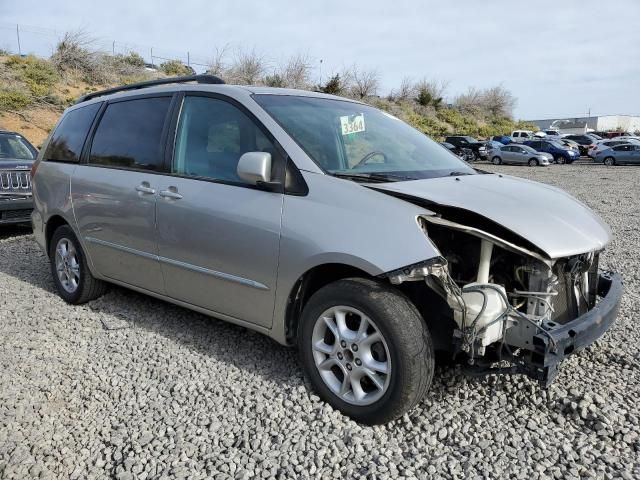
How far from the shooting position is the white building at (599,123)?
277ft

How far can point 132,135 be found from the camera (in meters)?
4.18

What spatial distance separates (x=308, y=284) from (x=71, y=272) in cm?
281

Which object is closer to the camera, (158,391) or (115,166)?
(158,391)

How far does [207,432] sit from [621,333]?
3095mm

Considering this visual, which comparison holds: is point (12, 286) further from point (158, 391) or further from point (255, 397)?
point (255, 397)

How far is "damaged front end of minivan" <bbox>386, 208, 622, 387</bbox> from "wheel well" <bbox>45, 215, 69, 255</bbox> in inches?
142

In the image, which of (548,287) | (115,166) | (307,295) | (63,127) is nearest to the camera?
(548,287)

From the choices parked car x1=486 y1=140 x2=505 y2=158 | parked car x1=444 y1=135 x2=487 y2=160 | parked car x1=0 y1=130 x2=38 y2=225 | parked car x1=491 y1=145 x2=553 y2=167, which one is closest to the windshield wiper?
parked car x1=0 y1=130 x2=38 y2=225

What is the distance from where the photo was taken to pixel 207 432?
2.79m

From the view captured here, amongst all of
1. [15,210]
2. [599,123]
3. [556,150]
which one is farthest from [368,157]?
[599,123]

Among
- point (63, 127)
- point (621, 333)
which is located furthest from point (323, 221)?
point (63, 127)

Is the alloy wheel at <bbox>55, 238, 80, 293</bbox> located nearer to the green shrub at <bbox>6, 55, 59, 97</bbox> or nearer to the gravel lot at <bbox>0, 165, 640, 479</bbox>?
the gravel lot at <bbox>0, 165, 640, 479</bbox>

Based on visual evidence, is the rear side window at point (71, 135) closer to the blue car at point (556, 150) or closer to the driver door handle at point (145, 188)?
the driver door handle at point (145, 188)

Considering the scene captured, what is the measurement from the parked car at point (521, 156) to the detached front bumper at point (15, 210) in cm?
2972
